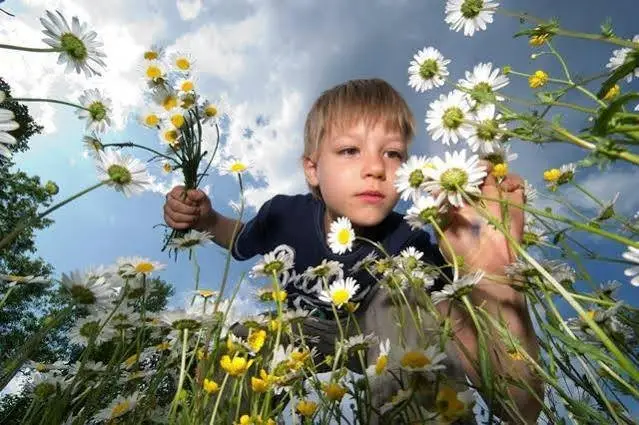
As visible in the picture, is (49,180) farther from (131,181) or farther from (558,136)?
(558,136)

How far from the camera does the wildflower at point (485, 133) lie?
86cm

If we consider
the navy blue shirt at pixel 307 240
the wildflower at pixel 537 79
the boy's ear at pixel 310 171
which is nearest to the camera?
the wildflower at pixel 537 79

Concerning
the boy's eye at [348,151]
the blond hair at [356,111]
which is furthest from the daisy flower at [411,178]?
the blond hair at [356,111]

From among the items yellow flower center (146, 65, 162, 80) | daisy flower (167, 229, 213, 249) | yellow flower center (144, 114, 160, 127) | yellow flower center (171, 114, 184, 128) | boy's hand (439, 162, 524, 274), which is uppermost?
yellow flower center (146, 65, 162, 80)

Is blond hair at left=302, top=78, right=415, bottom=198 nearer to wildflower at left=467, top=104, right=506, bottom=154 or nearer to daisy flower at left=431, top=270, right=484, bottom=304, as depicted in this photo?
Answer: wildflower at left=467, top=104, right=506, bottom=154

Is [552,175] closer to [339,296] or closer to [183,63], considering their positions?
[339,296]

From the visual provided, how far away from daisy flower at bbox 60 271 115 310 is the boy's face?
40.8 inches

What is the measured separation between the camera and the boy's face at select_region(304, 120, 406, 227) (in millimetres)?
1975

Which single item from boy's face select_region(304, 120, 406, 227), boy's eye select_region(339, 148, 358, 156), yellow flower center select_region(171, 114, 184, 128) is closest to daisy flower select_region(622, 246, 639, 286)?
yellow flower center select_region(171, 114, 184, 128)

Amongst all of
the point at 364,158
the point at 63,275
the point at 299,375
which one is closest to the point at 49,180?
the point at 63,275

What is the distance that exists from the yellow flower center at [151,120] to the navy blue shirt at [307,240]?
0.53 m

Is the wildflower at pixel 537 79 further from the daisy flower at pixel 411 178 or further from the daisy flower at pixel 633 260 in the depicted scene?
the daisy flower at pixel 633 260

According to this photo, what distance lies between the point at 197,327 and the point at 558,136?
27.6 inches

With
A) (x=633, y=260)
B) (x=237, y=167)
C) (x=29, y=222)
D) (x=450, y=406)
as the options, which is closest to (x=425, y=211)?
(x=450, y=406)
